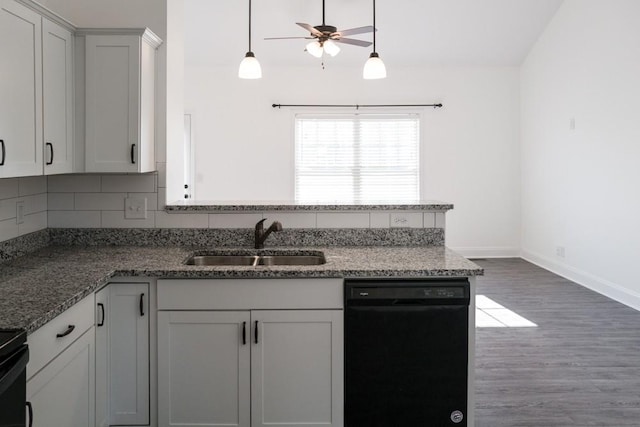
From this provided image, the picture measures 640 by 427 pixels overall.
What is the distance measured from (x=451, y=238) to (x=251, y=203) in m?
5.22

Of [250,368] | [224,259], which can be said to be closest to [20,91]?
[224,259]

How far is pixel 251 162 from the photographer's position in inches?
322

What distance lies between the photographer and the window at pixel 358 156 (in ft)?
27.0

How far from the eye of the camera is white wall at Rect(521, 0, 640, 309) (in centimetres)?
554

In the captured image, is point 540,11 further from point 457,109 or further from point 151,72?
point 151,72

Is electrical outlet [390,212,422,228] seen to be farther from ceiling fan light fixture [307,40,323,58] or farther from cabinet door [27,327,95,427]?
ceiling fan light fixture [307,40,323,58]

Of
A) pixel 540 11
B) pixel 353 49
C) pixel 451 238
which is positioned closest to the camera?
pixel 540 11

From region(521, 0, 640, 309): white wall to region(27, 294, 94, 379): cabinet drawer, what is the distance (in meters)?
4.66

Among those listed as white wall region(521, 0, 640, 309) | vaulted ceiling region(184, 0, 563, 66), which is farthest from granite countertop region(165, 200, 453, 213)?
vaulted ceiling region(184, 0, 563, 66)

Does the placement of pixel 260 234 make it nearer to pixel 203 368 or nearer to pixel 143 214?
pixel 143 214

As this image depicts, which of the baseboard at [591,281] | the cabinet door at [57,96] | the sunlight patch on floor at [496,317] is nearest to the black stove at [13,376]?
the cabinet door at [57,96]

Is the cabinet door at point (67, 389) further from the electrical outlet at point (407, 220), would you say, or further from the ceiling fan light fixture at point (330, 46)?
the ceiling fan light fixture at point (330, 46)

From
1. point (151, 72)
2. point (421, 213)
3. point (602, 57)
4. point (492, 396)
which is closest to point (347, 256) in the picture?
point (421, 213)

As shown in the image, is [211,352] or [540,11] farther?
[540,11]
